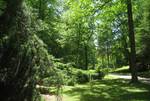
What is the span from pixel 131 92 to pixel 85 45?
20.2m

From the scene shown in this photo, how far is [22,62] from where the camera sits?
9.64 meters

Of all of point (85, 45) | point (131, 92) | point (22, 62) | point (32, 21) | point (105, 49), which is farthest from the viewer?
point (105, 49)

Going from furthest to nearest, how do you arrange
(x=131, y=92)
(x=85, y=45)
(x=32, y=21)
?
(x=85, y=45)
(x=131, y=92)
(x=32, y=21)

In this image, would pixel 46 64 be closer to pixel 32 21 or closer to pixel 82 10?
pixel 32 21

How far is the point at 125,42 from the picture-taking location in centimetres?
4644

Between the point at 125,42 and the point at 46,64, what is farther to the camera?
the point at 125,42

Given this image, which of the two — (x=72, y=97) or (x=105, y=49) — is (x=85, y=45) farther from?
(x=105, y=49)

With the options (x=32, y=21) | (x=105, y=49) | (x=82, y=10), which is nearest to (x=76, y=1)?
(x=82, y=10)

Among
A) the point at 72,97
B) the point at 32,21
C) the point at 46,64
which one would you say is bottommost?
the point at 72,97

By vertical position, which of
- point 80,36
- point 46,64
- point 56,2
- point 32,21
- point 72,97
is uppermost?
point 56,2

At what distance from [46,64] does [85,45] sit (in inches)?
1138

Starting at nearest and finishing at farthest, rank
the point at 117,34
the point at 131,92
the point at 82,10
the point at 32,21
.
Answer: the point at 32,21
the point at 131,92
the point at 82,10
the point at 117,34

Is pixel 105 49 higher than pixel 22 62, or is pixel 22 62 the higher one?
pixel 105 49

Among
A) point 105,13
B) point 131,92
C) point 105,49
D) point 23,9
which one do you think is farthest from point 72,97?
point 105,49
